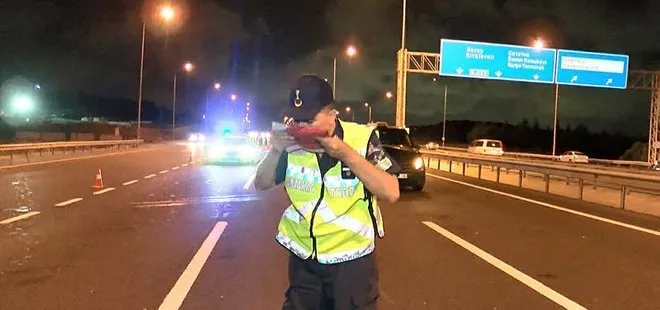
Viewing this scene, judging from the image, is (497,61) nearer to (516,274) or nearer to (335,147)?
(516,274)

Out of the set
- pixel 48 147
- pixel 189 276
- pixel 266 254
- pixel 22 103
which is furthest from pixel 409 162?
pixel 22 103

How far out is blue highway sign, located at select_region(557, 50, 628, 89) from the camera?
40406 millimetres

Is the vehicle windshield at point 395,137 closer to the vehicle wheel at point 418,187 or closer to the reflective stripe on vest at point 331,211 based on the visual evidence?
the vehicle wheel at point 418,187

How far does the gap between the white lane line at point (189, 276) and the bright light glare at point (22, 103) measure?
9893 centimetres

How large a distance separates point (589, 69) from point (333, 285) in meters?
40.5

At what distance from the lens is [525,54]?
132 ft

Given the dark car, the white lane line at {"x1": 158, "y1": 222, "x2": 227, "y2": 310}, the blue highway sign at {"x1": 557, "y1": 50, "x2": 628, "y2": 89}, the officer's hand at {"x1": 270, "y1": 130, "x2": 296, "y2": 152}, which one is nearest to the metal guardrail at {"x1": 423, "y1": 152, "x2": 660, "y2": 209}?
the dark car

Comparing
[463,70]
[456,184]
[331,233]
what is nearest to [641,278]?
[331,233]

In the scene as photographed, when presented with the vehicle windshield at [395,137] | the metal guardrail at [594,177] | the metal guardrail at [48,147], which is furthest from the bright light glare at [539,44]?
the metal guardrail at [48,147]

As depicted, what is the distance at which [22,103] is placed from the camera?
10050 cm

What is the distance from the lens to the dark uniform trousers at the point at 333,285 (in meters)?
3.18

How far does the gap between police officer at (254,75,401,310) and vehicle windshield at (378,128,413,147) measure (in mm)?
17406

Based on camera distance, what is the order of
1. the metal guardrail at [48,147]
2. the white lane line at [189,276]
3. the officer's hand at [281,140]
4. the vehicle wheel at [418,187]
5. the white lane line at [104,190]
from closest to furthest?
1. the officer's hand at [281,140]
2. the white lane line at [189,276]
3. the white lane line at [104,190]
4. the vehicle wheel at [418,187]
5. the metal guardrail at [48,147]

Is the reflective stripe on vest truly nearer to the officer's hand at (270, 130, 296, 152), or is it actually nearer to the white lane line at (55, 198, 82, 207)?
the officer's hand at (270, 130, 296, 152)
